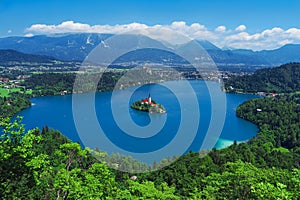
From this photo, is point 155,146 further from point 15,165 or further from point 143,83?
point 143,83

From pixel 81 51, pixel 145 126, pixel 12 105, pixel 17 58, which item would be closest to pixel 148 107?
pixel 145 126

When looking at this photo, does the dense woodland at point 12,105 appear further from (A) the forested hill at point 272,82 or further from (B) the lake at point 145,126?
(A) the forested hill at point 272,82

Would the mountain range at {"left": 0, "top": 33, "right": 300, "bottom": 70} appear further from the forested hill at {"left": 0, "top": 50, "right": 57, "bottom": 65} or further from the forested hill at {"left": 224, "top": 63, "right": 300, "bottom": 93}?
the forested hill at {"left": 224, "top": 63, "right": 300, "bottom": 93}

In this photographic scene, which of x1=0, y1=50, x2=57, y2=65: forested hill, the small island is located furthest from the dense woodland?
x1=0, y1=50, x2=57, y2=65: forested hill

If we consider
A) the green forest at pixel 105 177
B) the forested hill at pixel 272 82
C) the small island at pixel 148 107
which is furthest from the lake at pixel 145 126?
the forested hill at pixel 272 82

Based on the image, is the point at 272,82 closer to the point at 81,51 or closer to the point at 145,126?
the point at 145,126

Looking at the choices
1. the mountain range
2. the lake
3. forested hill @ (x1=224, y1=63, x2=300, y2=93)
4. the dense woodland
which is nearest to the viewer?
the lake
